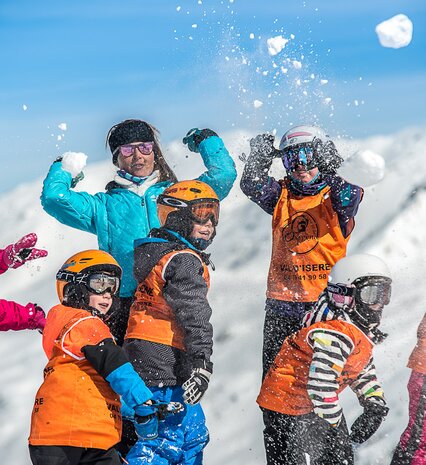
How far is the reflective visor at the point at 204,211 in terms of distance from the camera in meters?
5.92

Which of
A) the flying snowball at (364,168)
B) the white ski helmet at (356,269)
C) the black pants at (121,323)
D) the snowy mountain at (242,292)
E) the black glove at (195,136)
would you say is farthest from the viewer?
the snowy mountain at (242,292)

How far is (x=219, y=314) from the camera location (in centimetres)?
1717

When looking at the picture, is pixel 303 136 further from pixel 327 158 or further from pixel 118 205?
pixel 118 205

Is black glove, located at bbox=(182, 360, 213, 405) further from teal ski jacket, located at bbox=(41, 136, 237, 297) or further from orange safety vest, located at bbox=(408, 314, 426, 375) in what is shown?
orange safety vest, located at bbox=(408, 314, 426, 375)

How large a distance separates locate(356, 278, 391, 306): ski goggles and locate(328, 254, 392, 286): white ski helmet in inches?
1.8

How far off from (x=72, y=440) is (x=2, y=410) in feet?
31.2

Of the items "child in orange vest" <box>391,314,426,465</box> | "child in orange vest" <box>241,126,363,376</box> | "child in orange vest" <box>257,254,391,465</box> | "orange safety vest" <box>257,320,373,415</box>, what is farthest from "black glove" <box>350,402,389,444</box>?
"child in orange vest" <box>241,126,363,376</box>

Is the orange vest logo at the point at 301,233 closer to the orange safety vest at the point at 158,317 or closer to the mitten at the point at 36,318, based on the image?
the orange safety vest at the point at 158,317

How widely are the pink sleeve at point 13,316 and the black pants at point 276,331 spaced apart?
6.17ft

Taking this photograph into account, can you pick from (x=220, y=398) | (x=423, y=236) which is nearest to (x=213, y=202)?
(x=220, y=398)

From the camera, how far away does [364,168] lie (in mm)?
5648

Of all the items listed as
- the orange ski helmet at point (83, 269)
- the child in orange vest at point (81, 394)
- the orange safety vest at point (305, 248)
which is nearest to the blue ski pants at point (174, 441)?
the child in orange vest at point (81, 394)

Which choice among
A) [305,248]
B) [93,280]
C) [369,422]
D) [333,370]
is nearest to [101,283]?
[93,280]

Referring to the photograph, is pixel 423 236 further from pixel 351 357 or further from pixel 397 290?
pixel 351 357
